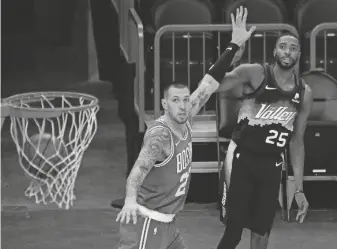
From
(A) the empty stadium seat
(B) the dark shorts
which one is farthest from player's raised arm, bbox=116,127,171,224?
(A) the empty stadium seat

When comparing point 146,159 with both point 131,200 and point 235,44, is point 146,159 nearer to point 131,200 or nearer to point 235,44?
point 131,200

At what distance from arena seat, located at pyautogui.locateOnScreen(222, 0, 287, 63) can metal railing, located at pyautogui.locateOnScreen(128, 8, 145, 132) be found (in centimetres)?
104

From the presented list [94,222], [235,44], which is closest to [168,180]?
[235,44]

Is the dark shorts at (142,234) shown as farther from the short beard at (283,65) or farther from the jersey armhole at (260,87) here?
the short beard at (283,65)

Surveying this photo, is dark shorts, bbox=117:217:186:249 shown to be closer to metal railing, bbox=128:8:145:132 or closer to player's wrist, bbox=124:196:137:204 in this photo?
player's wrist, bbox=124:196:137:204

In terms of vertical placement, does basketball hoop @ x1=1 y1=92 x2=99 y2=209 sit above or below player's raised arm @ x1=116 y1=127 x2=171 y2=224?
below

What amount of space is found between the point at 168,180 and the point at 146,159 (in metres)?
0.25

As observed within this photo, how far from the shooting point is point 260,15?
11.6 metres

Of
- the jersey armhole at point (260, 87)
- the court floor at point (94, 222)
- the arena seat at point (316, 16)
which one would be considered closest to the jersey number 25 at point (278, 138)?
the jersey armhole at point (260, 87)

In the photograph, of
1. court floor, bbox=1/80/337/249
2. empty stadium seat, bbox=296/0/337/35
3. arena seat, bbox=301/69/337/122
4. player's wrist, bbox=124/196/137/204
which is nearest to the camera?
player's wrist, bbox=124/196/137/204

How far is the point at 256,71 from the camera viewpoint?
7555 mm

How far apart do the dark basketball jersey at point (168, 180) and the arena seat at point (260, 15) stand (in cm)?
487

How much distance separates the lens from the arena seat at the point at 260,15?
1141 centimetres

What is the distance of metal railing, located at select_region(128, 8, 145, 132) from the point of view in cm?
1015
